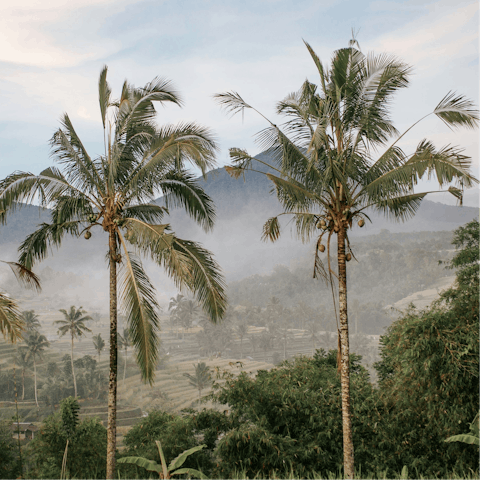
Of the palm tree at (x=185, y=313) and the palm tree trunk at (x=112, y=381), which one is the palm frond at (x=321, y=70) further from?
the palm tree at (x=185, y=313)

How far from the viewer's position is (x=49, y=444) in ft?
46.2

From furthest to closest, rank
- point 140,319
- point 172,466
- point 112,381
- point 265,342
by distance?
1. point 265,342
2. point 112,381
3. point 140,319
4. point 172,466

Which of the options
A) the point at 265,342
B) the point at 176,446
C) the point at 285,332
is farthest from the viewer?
the point at 285,332

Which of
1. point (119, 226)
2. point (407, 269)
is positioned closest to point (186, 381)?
point (119, 226)

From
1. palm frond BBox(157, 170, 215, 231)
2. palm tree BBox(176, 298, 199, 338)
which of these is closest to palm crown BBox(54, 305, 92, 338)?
palm frond BBox(157, 170, 215, 231)

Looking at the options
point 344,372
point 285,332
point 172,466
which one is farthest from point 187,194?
point 285,332

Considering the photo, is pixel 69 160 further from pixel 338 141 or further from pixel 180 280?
pixel 338 141

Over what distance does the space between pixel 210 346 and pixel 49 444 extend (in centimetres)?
9414

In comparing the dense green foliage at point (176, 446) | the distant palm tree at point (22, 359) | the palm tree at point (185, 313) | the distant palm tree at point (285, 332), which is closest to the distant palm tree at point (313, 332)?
the distant palm tree at point (285, 332)

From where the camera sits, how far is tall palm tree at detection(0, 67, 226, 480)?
28.9 ft

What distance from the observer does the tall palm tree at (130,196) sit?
28.9 feet

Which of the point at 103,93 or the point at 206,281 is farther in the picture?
the point at 103,93

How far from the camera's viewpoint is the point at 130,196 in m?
9.72

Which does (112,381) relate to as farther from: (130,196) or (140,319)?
(130,196)
